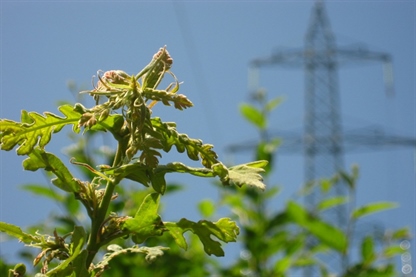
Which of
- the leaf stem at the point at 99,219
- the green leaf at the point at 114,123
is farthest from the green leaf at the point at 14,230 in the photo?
the green leaf at the point at 114,123

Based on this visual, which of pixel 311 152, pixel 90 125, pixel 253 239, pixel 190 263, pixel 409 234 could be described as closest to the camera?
pixel 90 125

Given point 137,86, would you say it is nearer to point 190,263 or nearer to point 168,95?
point 168,95

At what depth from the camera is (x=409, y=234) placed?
10.9ft

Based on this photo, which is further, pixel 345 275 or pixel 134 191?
pixel 134 191

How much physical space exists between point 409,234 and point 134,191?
1.30 m

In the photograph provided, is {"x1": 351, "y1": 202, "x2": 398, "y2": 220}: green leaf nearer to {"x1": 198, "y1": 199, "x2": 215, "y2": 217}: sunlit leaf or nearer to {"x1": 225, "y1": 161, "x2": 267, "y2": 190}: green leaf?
{"x1": 198, "y1": 199, "x2": 215, "y2": 217}: sunlit leaf

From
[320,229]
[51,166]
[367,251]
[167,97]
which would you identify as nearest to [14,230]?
[51,166]

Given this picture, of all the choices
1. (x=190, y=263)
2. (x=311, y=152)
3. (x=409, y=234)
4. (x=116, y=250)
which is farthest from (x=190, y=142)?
(x=311, y=152)

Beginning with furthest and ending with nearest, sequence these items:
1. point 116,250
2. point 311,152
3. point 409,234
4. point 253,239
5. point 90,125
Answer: point 311,152 → point 409,234 → point 253,239 → point 116,250 → point 90,125

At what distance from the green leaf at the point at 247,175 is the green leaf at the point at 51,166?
262mm

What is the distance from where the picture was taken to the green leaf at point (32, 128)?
3.64 ft

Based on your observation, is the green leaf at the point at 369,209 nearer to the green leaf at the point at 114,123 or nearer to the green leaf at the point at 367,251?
the green leaf at the point at 367,251

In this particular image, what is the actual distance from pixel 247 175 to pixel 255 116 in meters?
2.53

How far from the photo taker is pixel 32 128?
3.73 feet
